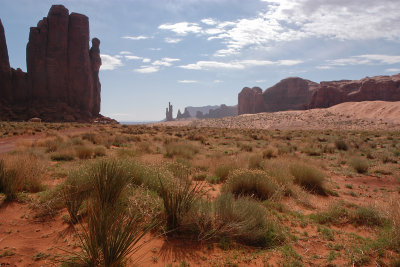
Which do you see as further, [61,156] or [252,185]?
[61,156]

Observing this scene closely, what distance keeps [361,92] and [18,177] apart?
99.0 m

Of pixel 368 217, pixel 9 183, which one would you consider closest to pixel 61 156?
pixel 9 183

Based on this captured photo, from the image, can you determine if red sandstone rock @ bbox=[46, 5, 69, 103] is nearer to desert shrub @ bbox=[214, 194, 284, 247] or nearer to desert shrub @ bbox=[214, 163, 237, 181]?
desert shrub @ bbox=[214, 163, 237, 181]

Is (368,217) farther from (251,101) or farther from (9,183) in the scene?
(251,101)

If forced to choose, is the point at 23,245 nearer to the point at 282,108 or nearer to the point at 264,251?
the point at 264,251

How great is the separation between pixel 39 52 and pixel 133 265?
7477cm

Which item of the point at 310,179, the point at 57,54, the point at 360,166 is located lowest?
the point at 360,166

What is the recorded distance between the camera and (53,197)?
15.9 feet

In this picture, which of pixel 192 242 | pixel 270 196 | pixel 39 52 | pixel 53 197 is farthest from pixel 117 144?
pixel 39 52

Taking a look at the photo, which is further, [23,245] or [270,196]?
[270,196]

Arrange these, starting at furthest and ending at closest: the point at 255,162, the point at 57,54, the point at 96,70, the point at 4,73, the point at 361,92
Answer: the point at 361,92
the point at 96,70
the point at 57,54
the point at 4,73
the point at 255,162

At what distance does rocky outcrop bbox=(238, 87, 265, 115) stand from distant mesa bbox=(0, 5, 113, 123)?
79278mm

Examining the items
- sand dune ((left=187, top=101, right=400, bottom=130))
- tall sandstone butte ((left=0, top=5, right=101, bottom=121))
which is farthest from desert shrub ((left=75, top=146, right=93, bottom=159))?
tall sandstone butte ((left=0, top=5, right=101, bottom=121))

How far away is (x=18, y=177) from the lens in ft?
17.7
